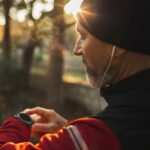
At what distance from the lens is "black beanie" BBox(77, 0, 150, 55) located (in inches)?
67.3

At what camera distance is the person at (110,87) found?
1.60 meters

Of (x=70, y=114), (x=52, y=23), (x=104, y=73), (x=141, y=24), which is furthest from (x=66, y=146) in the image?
(x=70, y=114)

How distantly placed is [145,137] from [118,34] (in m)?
0.35

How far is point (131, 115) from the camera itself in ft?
5.34

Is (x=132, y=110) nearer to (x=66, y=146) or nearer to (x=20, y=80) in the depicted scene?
(x=66, y=146)

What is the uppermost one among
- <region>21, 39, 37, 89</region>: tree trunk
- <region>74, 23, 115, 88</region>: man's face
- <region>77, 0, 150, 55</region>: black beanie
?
<region>77, 0, 150, 55</region>: black beanie

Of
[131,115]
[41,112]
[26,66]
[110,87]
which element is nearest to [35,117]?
[41,112]

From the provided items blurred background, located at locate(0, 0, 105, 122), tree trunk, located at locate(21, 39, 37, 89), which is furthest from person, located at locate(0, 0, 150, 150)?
tree trunk, located at locate(21, 39, 37, 89)

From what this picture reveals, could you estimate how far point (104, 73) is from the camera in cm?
181

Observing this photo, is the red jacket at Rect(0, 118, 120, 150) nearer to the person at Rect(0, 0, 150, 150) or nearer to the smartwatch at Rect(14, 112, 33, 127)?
the person at Rect(0, 0, 150, 150)

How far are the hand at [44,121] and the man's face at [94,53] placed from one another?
0.22 m

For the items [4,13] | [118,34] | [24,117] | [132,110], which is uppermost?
[118,34]

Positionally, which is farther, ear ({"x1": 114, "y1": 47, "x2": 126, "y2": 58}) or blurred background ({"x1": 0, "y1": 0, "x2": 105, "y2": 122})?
blurred background ({"x1": 0, "y1": 0, "x2": 105, "y2": 122})

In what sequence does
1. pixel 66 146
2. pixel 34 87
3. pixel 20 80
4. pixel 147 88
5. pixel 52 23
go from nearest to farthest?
pixel 66 146, pixel 147 88, pixel 52 23, pixel 20 80, pixel 34 87
